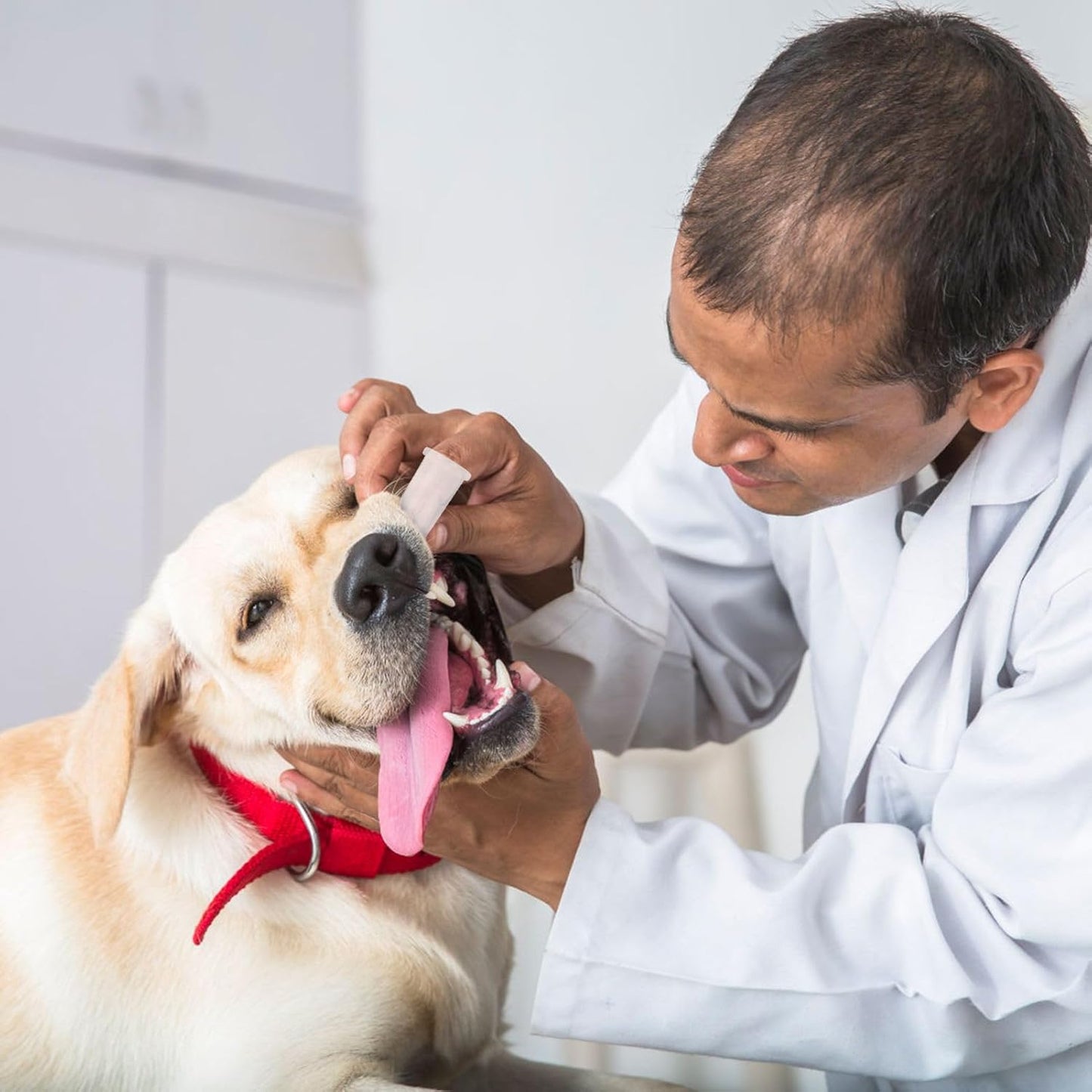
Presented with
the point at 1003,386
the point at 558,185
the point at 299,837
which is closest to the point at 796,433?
the point at 1003,386

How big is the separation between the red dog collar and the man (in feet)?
0.16

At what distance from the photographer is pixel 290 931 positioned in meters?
1.16

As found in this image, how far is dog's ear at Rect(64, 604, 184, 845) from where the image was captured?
1.08m

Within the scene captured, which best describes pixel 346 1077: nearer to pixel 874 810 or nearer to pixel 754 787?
pixel 874 810

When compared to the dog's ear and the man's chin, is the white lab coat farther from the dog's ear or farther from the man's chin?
the dog's ear

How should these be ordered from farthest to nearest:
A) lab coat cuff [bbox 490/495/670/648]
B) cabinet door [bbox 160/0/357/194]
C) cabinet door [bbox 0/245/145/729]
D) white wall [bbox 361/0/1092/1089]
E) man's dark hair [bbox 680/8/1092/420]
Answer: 1. cabinet door [bbox 160/0/357/194]
2. cabinet door [bbox 0/245/145/729]
3. white wall [bbox 361/0/1092/1089]
4. lab coat cuff [bbox 490/495/670/648]
5. man's dark hair [bbox 680/8/1092/420]

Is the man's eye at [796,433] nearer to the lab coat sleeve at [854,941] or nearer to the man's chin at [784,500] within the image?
the man's chin at [784,500]

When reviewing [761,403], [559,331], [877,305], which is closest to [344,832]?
[761,403]

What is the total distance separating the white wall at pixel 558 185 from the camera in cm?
249

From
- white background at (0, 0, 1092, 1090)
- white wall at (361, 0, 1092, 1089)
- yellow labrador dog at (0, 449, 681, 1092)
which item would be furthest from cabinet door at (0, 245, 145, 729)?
yellow labrador dog at (0, 449, 681, 1092)

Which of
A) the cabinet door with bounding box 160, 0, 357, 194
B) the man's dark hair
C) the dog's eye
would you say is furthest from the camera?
the cabinet door with bounding box 160, 0, 357, 194

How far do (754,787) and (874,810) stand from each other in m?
0.93

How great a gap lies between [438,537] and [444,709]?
17 centimetres

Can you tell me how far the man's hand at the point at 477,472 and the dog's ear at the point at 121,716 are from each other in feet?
0.90
